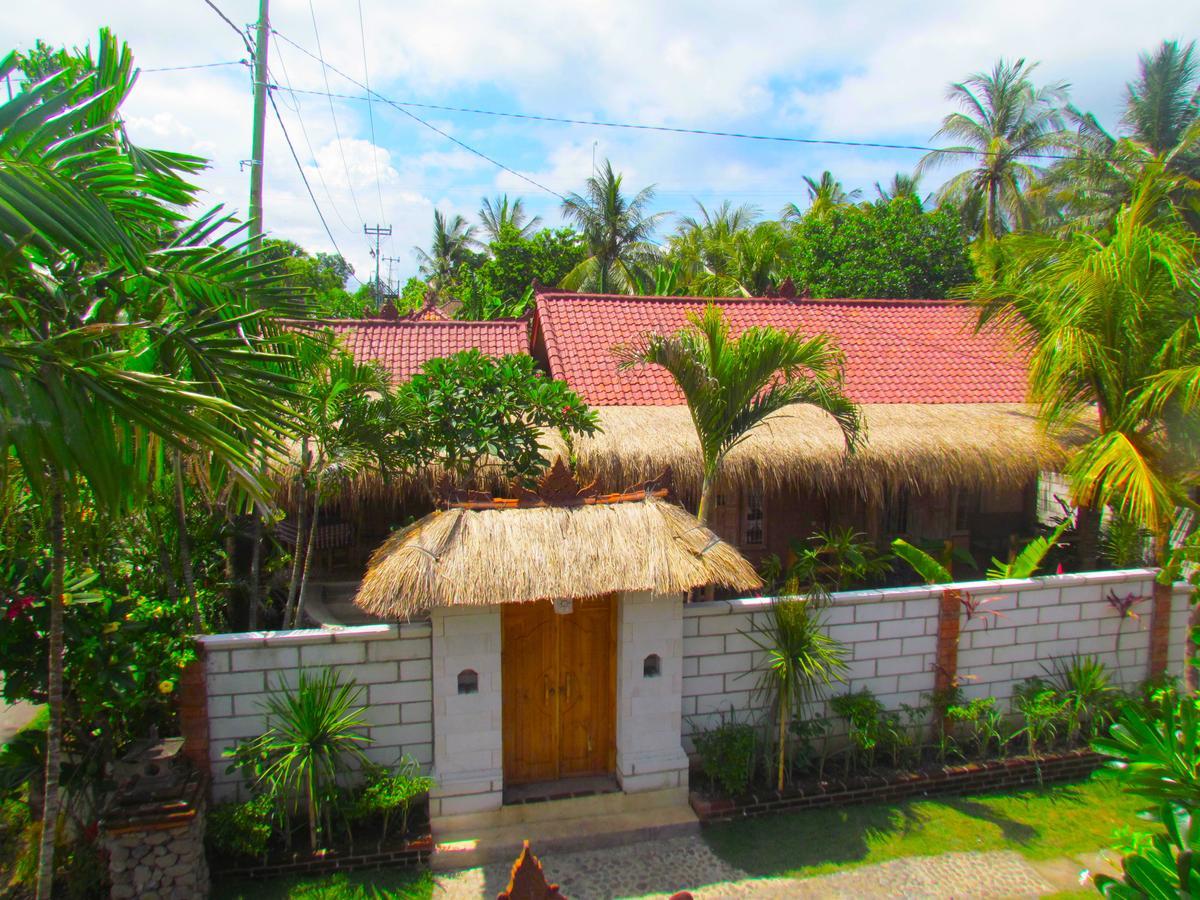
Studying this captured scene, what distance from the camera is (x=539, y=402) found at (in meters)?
6.57

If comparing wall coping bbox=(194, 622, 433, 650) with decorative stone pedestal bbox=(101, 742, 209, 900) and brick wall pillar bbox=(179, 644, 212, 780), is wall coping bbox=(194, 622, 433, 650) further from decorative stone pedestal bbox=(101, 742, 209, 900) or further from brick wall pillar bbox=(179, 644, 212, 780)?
decorative stone pedestal bbox=(101, 742, 209, 900)

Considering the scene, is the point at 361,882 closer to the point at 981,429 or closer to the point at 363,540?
the point at 363,540

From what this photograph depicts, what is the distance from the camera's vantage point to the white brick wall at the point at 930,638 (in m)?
6.45

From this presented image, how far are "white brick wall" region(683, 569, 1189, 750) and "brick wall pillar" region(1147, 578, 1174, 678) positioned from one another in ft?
0.20

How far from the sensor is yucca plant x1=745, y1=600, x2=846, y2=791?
623 cm

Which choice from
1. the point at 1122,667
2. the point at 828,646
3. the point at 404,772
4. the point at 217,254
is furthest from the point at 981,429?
the point at 217,254

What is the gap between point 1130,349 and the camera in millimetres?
7852

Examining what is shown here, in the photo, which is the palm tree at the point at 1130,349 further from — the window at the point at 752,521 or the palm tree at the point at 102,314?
the palm tree at the point at 102,314

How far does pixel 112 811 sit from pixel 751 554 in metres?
8.20

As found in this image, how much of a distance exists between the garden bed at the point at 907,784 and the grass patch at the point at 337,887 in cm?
218

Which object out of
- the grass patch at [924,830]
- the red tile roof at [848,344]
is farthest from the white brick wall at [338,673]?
the red tile roof at [848,344]

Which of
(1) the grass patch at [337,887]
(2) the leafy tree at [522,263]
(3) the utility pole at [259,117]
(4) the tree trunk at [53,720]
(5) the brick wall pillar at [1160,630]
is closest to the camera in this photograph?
(4) the tree trunk at [53,720]

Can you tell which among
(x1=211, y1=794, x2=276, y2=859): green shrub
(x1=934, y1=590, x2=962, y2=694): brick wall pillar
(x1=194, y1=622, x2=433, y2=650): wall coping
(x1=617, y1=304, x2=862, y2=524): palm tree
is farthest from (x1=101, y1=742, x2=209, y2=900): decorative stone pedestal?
(x1=934, y1=590, x2=962, y2=694): brick wall pillar

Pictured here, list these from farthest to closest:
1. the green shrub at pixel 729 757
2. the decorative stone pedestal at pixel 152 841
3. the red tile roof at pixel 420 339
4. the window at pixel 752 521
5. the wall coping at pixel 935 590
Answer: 1. the red tile roof at pixel 420 339
2. the window at pixel 752 521
3. the wall coping at pixel 935 590
4. the green shrub at pixel 729 757
5. the decorative stone pedestal at pixel 152 841
